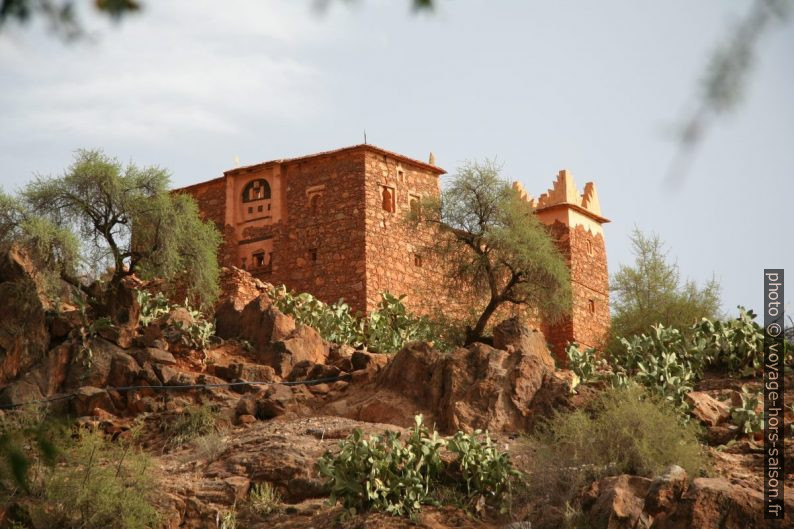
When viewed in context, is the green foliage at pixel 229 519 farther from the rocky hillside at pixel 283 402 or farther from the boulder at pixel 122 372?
the boulder at pixel 122 372

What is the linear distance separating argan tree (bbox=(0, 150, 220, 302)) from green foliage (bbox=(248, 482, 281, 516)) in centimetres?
952

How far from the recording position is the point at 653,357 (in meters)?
22.0

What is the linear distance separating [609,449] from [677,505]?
69.4 inches

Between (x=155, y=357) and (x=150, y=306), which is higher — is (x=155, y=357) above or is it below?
below

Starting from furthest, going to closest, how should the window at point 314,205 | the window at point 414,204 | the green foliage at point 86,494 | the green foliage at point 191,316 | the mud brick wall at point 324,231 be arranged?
the window at point 314,205 → the mud brick wall at point 324,231 → the window at point 414,204 → the green foliage at point 191,316 → the green foliage at point 86,494

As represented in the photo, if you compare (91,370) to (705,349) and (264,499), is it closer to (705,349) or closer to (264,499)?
(264,499)

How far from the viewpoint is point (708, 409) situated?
1997 centimetres

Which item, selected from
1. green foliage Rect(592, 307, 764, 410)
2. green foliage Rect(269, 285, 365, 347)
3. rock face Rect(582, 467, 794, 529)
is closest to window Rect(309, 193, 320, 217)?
green foliage Rect(269, 285, 365, 347)

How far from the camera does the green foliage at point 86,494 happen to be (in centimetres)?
1524

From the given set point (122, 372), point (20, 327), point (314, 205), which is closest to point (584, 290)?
point (314, 205)

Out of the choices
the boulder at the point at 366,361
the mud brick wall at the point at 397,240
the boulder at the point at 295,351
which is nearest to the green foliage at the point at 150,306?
the boulder at the point at 295,351

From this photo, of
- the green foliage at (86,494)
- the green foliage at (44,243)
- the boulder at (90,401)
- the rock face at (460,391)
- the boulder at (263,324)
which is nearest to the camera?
the green foliage at (86,494)

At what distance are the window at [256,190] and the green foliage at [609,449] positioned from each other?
1771cm

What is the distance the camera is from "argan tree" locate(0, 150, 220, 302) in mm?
25250
